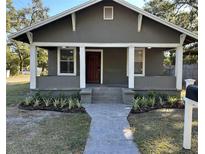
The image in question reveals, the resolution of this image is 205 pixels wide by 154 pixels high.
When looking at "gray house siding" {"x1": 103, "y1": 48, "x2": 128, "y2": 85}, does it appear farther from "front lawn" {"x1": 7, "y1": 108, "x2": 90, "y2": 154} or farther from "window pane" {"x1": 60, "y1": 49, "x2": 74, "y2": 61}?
"front lawn" {"x1": 7, "y1": 108, "x2": 90, "y2": 154}

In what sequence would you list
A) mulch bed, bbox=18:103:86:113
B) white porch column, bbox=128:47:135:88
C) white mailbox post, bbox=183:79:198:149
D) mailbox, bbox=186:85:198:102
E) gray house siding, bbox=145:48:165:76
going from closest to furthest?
mailbox, bbox=186:85:198:102 < white mailbox post, bbox=183:79:198:149 < mulch bed, bbox=18:103:86:113 < white porch column, bbox=128:47:135:88 < gray house siding, bbox=145:48:165:76

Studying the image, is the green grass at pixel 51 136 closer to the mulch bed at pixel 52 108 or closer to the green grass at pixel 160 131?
the mulch bed at pixel 52 108

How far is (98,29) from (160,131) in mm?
7215

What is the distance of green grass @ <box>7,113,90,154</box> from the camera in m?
5.18

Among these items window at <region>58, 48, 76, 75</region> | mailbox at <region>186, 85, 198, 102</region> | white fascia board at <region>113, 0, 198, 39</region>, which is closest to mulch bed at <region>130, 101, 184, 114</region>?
white fascia board at <region>113, 0, 198, 39</region>

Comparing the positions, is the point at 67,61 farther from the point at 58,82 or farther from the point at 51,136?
Result: the point at 51,136

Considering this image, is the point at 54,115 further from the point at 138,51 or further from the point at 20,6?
the point at 20,6

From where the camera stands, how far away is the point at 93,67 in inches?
590

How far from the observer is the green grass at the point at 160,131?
17.4ft

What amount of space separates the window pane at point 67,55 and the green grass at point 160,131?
6676 mm

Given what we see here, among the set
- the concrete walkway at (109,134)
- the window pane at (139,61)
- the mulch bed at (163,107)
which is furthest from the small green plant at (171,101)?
the window pane at (139,61)

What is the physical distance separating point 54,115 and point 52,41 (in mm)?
4884
